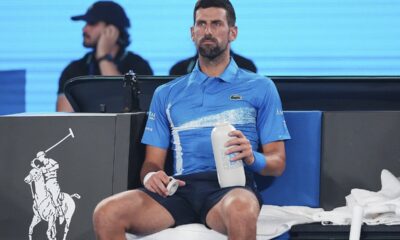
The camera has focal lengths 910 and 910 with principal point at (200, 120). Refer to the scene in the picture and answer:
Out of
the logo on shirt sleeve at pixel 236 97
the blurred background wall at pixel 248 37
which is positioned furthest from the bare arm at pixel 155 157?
the blurred background wall at pixel 248 37

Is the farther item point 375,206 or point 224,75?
point 224,75

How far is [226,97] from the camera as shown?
12.0 feet

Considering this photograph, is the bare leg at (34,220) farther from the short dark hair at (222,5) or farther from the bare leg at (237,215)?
the short dark hair at (222,5)

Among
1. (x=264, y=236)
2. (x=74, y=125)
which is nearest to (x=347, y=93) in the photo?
(x=264, y=236)

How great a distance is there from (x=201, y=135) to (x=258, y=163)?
30 cm

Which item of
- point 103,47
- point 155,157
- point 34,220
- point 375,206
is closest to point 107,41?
point 103,47

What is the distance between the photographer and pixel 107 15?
513 centimetres

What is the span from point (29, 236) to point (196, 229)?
0.74 meters

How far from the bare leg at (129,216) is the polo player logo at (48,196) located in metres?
0.32

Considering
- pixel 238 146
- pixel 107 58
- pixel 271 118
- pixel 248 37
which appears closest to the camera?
pixel 238 146

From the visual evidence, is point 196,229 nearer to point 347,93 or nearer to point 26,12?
point 347,93

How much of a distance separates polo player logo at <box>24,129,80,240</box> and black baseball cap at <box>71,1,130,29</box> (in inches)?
61.3

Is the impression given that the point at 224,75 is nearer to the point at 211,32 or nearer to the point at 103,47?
the point at 211,32

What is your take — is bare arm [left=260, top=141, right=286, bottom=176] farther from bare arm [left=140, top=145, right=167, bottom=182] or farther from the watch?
the watch
